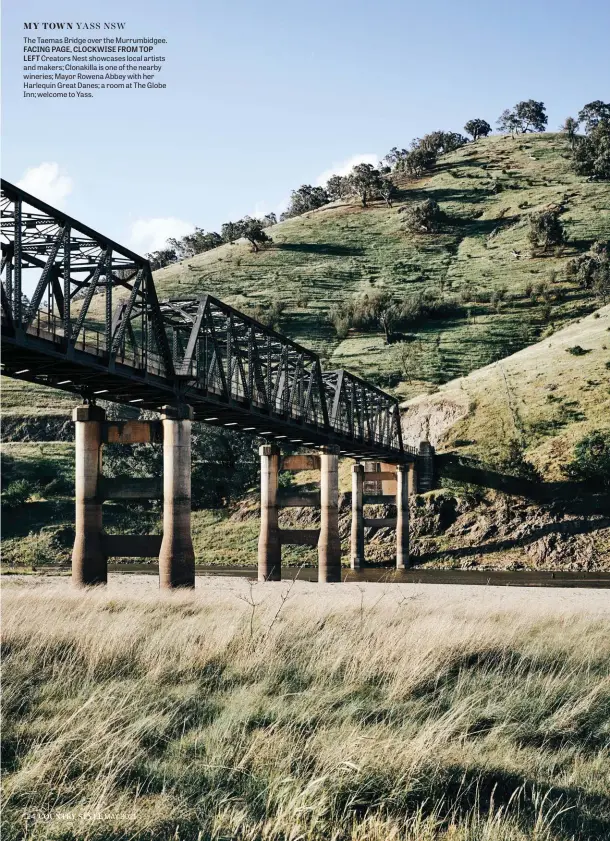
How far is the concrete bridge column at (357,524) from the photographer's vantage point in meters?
73.9

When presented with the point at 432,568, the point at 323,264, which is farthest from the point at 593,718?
the point at 323,264

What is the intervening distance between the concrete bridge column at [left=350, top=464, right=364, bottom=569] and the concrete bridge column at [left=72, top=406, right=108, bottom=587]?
Result: 36420mm

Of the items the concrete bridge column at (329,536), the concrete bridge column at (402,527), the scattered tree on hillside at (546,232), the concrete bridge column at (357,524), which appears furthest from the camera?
the scattered tree on hillside at (546,232)

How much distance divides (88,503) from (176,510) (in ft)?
16.7

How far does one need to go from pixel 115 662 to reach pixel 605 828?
7.20 meters

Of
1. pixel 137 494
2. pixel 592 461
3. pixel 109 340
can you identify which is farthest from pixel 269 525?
pixel 592 461

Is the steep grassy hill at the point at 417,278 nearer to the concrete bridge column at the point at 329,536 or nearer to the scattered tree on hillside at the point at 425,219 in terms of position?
the scattered tree on hillside at the point at 425,219

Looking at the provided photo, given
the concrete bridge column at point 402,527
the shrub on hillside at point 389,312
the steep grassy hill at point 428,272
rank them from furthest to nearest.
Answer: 1. the shrub on hillside at point 389,312
2. the steep grassy hill at point 428,272
3. the concrete bridge column at point 402,527

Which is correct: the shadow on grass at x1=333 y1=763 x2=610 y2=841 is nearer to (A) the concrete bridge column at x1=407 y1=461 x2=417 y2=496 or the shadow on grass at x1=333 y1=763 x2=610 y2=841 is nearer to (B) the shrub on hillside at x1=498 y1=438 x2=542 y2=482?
(B) the shrub on hillside at x1=498 y1=438 x2=542 y2=482

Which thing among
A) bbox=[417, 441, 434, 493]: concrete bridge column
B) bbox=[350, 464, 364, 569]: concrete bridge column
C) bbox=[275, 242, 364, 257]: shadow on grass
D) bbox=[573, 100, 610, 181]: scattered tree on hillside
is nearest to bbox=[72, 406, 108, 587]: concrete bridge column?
bbox=[350, 464, 364, 569]: concrete bridge column

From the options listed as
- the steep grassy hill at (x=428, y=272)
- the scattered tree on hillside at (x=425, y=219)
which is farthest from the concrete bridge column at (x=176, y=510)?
the scattered tree on hillside at (x=425, y=219)

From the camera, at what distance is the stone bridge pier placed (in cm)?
3822

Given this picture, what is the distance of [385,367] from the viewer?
118 metres

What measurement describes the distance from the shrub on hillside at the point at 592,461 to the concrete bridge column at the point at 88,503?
4782 cm
